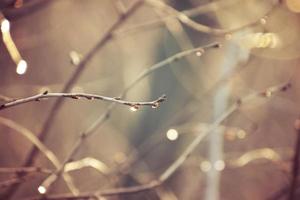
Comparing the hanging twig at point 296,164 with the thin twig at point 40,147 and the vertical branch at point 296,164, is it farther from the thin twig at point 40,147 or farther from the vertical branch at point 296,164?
the thin twig at point 40,147

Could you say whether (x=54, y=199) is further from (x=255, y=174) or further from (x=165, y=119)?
(x=165, y=119)

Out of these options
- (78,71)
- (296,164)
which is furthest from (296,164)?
(78,71)

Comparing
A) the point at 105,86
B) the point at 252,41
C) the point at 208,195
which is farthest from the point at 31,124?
the point at 252,41

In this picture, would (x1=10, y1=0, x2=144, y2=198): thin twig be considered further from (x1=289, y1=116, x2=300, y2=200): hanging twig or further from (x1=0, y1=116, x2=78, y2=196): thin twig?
(x1=289, y1=116, x2=300, y2=200): hanging twig

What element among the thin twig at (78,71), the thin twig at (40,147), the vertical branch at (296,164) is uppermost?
the thin twig at (78,71)

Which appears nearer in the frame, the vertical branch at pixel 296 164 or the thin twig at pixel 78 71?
the vertical branch at pixel 296 164

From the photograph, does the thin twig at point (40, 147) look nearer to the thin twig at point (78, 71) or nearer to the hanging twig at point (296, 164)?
the thin twig at point (78, 71)

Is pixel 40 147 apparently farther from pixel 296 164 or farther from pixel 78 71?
pixel 296 164

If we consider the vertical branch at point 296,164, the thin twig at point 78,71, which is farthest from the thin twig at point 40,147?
the vertical branch at point 296,164

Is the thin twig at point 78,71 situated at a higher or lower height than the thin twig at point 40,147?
higher

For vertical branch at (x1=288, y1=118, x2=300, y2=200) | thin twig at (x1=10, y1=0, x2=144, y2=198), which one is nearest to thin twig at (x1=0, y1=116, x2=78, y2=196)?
thin twig at (x1=10, y1=0, x2=144, y2=198)

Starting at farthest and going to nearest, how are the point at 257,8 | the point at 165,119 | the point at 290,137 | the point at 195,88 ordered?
the point at 165,119 < the point at 290,137 < the point at 195,88 < the point at 257,8
